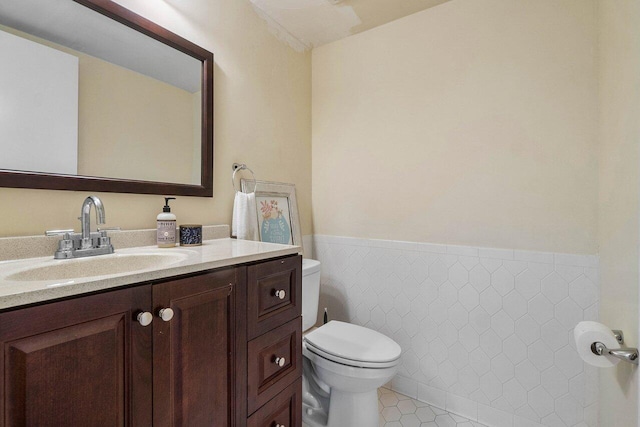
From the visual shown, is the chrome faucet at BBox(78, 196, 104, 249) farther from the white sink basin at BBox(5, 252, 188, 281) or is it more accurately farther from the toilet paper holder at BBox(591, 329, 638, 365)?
the toilet paper holder at BBox(591, 329, 638, 365)

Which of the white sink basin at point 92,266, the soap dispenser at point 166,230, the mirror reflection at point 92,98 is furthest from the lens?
the soap dispenser at point 166,230

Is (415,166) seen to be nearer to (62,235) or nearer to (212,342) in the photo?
(212,342)

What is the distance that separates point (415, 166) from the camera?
1761mm

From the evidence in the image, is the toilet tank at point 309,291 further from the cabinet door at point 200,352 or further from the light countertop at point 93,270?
the cabinet door at point 200,352

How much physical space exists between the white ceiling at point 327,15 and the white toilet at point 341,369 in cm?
149

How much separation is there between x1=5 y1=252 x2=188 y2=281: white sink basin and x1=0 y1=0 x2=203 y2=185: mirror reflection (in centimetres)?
33

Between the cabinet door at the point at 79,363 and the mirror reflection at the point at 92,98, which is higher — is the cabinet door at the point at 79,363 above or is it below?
below

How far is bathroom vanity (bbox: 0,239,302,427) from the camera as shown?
57 cm

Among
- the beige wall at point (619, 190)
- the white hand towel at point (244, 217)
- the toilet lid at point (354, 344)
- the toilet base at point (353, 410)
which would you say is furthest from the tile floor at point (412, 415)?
the white hand towel at point (244, 217)

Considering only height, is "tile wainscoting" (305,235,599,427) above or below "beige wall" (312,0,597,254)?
below

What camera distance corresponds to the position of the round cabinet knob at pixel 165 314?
29.3 inches

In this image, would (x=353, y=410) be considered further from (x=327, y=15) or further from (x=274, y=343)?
(x=327, y=15)

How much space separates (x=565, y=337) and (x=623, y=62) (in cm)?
118

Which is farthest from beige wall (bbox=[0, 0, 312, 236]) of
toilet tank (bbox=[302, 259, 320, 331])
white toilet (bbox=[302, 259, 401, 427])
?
white toilet (bbox=[302, 259, 401, 427])
